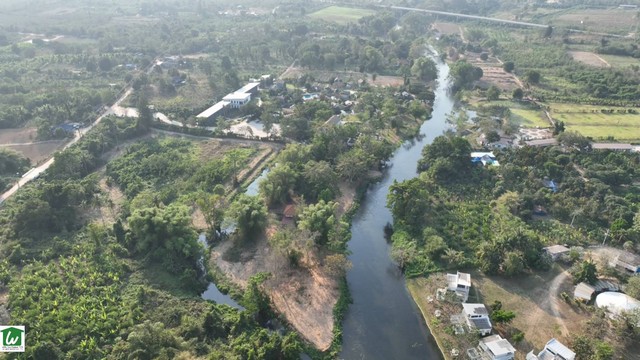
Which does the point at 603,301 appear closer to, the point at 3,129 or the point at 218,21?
the point at 3,129

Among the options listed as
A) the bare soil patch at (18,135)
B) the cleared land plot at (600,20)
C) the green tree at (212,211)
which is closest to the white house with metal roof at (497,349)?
the green tree at (212,211)

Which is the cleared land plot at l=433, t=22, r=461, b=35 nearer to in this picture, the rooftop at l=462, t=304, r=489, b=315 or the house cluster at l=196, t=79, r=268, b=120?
the house cluster at l=196, t=79, r=268, b=120

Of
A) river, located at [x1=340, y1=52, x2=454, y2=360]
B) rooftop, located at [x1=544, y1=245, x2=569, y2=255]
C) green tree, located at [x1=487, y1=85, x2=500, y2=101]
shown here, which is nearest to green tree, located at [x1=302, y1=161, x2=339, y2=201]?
river, located at [x1=340, y1=52, x2=454, y2=360]

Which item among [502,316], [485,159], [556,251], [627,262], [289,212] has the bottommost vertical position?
[289,212]

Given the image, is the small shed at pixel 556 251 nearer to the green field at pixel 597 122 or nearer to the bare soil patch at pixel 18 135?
the green field at pixel 597 122

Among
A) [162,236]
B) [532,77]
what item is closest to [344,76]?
[532,77]

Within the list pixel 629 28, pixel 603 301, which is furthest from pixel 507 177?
pixel 629 28

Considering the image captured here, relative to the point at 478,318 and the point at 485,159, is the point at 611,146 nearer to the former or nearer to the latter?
the point at 485,159
